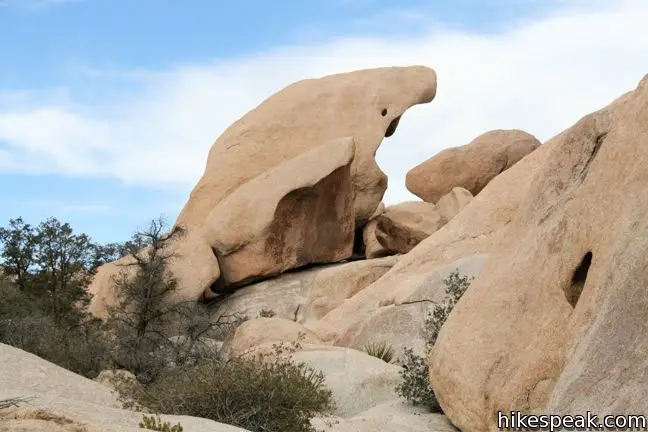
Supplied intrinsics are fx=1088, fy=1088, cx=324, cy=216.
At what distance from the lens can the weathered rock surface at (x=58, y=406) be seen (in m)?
5.92

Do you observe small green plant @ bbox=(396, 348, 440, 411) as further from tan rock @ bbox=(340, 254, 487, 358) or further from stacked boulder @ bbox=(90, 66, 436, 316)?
stacked boulder @ bbox=(90, 66, 436, 316)

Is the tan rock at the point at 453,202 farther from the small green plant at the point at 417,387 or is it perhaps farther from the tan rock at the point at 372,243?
the small green plant at the point at 417,387

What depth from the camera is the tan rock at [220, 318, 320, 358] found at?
19.2m

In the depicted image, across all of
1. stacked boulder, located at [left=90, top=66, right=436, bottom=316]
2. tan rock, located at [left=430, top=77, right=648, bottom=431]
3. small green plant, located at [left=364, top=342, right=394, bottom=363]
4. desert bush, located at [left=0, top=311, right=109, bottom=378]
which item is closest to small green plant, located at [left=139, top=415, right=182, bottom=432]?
tan rock, located at [left=430, top=77, right=648, bottom=431]

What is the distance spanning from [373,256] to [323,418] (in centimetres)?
1986

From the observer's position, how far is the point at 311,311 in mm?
26031

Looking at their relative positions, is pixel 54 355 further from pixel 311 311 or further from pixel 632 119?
pixel 632 119

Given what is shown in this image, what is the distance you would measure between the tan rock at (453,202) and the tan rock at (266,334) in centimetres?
1280

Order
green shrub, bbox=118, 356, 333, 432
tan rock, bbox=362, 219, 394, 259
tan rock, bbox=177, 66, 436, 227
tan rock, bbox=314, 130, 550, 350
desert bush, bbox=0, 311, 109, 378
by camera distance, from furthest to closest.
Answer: tan rock, bbox=177, 66, 436, 227, tan rock, bbox=362, 219, 394, 259, desert bush, bbox=0, 311, 109, 378, tan rock, bbox=314, 130, 550, 350, green shrub, bbox=118, 356, 333, 432

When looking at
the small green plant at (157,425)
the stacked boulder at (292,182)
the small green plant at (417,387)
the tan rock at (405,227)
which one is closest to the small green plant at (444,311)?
the small green plant at (417,387)

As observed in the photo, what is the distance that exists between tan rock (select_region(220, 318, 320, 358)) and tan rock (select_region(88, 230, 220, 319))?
24.3ft

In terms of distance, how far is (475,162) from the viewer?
34.7m

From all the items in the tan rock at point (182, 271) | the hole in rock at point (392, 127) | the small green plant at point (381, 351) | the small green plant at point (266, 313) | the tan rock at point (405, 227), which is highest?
the hole in rock at point (392, 127)

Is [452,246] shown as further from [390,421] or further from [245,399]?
[245,399]
